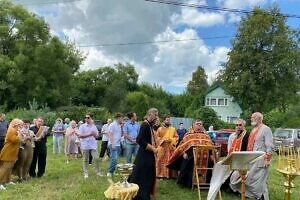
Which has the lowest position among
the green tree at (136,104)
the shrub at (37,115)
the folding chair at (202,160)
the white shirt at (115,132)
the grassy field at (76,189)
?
the grassy field at (76,189)

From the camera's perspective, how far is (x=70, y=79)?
49594 millimetres

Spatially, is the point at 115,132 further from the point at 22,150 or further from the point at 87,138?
the point at 22,150

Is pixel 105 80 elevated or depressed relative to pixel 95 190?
elevated

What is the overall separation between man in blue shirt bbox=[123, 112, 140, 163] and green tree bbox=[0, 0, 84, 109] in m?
33.8

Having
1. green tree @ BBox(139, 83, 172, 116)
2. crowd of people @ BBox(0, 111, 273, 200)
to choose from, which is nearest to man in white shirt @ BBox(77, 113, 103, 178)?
crowd of people @ BBox(0, 111, 273, 200)

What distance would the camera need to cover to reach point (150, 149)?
8.30m

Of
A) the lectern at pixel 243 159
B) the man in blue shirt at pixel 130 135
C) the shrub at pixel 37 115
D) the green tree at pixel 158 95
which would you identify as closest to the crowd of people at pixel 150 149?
the man in blue shirt at pixel 130 135

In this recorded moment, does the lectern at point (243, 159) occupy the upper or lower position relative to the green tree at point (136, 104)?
lower

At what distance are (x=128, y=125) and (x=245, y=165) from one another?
7014 mm

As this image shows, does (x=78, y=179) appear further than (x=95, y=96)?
No

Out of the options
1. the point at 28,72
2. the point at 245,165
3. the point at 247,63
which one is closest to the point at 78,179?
the point at 245,165

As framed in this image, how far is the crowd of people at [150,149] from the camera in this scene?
27.6 feet

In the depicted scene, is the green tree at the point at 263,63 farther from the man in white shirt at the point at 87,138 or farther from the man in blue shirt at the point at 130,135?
the man in white shirt at the point at 87,138

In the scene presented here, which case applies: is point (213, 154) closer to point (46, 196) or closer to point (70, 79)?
point (46, 196)
